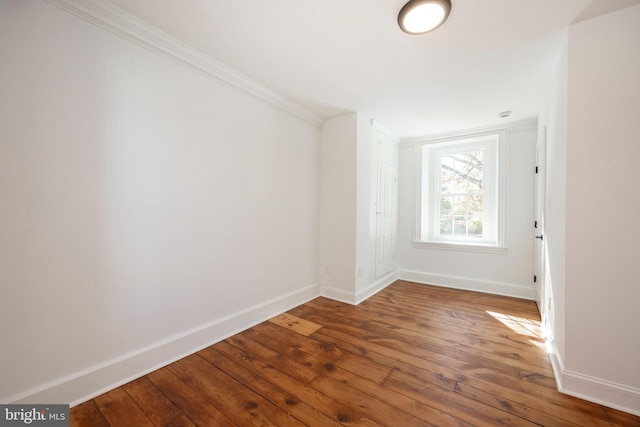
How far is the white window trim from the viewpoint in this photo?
359 centimetres

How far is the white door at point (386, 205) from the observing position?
3768mm

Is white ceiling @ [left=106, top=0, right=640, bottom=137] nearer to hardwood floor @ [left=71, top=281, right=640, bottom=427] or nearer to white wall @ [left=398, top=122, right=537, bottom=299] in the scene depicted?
white wall @ [left=398, top=122, right=537, bottom=299]

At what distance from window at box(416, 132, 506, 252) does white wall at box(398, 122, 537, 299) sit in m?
0.13

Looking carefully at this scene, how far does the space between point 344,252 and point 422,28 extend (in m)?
2.41

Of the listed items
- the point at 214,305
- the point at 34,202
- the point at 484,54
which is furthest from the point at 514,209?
the point at 34,202

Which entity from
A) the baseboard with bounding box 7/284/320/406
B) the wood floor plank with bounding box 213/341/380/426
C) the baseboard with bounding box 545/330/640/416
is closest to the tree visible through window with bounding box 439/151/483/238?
the baseboard with bounding box 545/330/640/416

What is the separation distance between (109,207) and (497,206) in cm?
452

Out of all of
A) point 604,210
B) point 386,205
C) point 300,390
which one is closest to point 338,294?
point 386,205

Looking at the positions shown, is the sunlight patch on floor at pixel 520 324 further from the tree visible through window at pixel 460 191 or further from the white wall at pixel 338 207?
the white wall at pixel 338 207

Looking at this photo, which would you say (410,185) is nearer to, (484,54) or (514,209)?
(514,209)

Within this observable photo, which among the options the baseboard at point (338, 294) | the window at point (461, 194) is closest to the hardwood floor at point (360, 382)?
the baseboard at point (338, 294)

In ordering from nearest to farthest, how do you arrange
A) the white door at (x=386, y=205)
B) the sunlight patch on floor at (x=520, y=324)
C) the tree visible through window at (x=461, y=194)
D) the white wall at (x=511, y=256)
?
1. the sunlight patch on floor at (x=520, y=324)
2. the white wall at (x=511, y=256)
3. the white door at (x=386, y=205)
4. the tree visible through window at (x=461, y=194)

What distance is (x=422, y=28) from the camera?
1694 mm

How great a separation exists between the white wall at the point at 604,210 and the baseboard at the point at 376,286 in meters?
1.98
